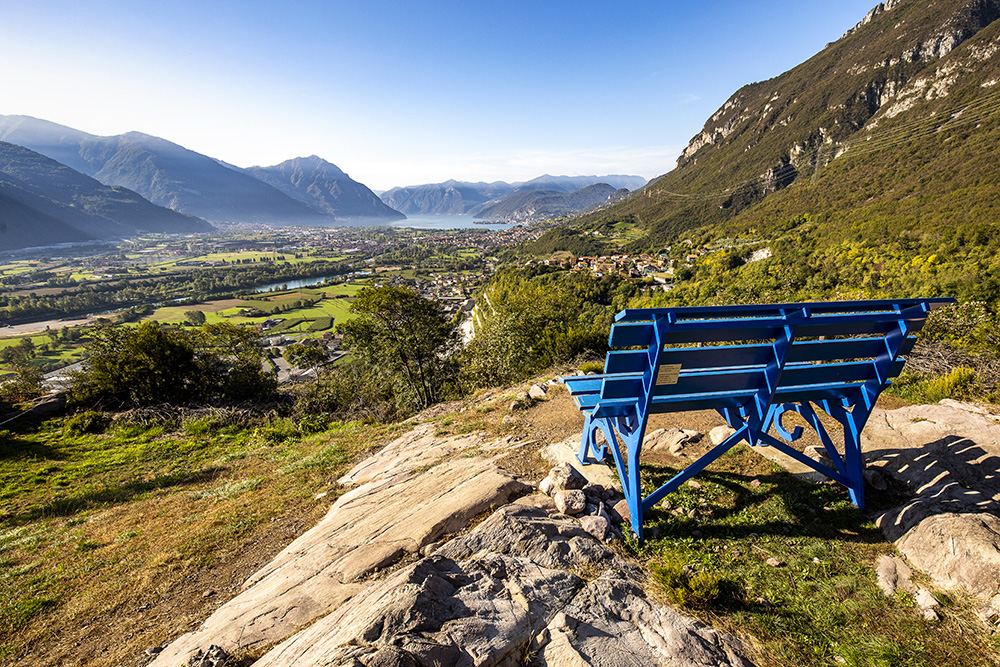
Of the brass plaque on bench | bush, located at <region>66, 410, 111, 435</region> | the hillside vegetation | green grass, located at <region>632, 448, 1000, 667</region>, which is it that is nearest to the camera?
green grass, located at <region>632, 448, 1000, 667</region>

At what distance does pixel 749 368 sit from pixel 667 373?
3.35 ft

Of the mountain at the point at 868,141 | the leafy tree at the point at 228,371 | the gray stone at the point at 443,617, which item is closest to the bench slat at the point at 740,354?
the gray stone at the point at 443,617

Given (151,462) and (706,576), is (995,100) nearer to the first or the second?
(706,576)

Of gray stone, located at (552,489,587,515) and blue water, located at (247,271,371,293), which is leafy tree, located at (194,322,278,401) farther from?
blue water, located at (247,271,371,293)

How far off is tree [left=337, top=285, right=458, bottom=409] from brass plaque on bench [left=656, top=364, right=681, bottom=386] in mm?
11347

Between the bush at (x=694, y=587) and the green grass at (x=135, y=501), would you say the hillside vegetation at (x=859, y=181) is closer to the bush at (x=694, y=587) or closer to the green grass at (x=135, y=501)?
the bush at (x=694, y=587)

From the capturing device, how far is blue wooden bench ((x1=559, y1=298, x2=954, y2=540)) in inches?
132

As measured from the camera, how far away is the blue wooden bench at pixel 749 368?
132 inches

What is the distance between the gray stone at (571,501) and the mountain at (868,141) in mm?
52351

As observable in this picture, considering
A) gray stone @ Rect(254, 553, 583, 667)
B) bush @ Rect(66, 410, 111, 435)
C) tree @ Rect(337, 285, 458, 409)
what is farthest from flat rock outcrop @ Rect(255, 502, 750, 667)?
bush @ Rect(66, 410, 111, 435)

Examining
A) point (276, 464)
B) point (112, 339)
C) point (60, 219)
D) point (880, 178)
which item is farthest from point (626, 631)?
point (60, 219)

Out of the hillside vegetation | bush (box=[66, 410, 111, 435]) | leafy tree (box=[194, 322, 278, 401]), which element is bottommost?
bush (box=[66, 410, 111, 435])

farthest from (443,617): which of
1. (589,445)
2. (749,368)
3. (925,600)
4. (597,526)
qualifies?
(925,600)

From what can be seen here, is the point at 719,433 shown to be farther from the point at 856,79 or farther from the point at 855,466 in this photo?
the point at 856,79
